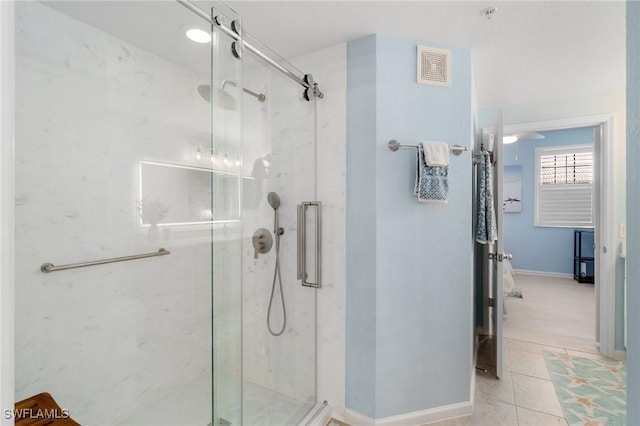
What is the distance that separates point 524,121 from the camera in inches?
122

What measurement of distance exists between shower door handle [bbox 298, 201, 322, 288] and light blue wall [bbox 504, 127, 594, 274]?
5.56 m

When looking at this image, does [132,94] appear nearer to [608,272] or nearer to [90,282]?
[90,282]

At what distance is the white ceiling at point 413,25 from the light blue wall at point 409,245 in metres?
0.16

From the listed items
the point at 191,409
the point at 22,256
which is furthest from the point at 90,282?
the point at 191,409

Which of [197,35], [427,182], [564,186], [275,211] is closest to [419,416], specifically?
[427,182]

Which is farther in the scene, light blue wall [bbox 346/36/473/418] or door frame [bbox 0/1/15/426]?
light blue wall [bbox 346/36/473/418]

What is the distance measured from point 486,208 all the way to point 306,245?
1.47 m

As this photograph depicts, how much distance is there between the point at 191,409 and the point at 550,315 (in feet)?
13.4

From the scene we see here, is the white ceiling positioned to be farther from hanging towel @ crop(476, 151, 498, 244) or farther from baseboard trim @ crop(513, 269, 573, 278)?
baseboard trim @ crop(513, 269, 573, 278)

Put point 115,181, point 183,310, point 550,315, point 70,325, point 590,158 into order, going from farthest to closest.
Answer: point 590,158, point 550,315, point 183,310, point 115,181, point 70,325

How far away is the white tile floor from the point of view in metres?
1.98

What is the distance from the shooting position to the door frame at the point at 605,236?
2.72 metres

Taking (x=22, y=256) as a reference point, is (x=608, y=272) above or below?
below

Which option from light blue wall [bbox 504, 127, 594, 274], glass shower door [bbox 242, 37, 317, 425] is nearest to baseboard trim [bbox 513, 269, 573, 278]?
light blue wall [bbox 504, 127, 594, 274]
